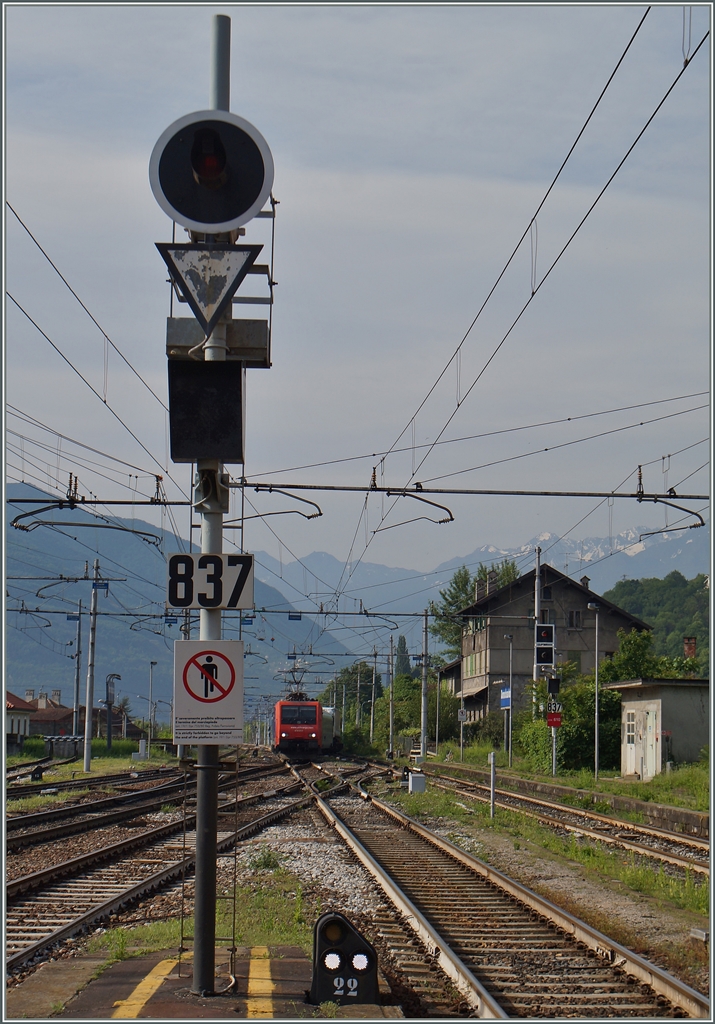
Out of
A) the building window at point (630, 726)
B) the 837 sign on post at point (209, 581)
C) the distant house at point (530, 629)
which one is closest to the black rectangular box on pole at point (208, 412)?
the 837 sign on post at point (209, 581)

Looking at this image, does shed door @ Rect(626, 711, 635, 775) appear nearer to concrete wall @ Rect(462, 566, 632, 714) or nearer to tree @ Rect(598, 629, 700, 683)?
tree @ Rect(598, 629, 700, 683)

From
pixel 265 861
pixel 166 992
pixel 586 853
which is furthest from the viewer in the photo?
pixel 586 853

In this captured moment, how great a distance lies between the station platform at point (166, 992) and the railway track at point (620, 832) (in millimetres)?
8811

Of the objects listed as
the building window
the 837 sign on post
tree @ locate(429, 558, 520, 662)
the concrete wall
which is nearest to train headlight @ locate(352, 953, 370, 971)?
the 837 sign on post

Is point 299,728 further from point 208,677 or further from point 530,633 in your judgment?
point 208,677

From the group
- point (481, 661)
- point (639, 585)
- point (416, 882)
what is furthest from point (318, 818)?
point (639, 585)

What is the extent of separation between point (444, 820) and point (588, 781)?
1203 centimetres

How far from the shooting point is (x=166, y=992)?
271 inches

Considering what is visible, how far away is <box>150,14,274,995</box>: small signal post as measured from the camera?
6.71 m

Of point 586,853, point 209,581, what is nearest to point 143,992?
point 209,581

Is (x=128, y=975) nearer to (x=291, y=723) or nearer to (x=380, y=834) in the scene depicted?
(x=380, y=834)

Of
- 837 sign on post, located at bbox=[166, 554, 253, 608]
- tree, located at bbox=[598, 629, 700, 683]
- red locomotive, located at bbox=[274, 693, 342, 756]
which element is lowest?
red locomotive, located at bbox=[274, 693, 342, 756]

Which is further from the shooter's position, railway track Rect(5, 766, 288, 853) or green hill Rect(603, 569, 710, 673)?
green hill Rect(603, 569, 710, 673)

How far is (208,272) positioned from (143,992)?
4.73m
